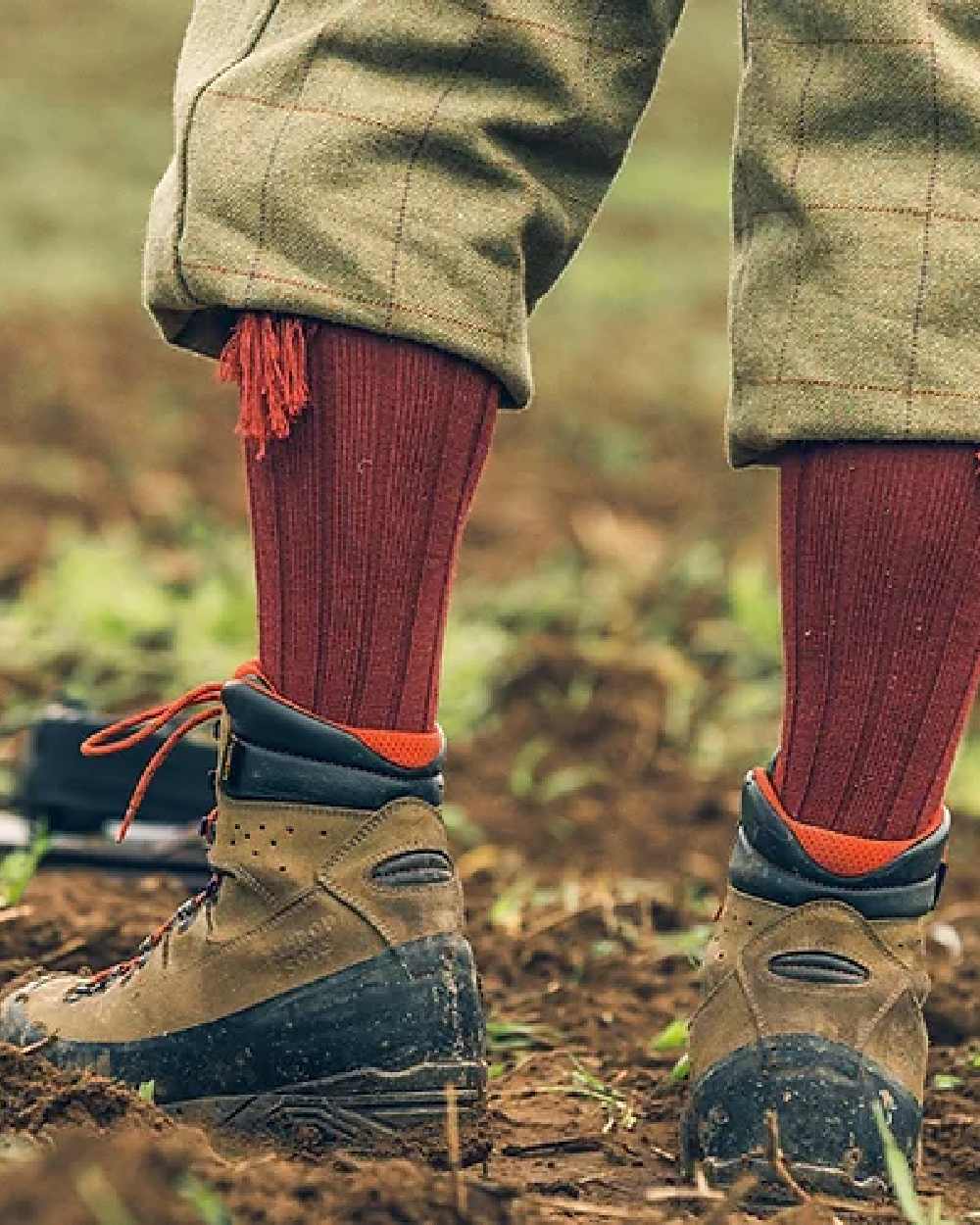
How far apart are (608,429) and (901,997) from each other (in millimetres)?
4846

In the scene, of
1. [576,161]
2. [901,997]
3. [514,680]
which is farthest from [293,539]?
[514,680]

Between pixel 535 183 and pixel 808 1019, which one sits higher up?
pixel 535 183

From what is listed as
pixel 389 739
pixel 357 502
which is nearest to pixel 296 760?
pixel 389 739

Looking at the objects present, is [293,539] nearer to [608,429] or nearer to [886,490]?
[886,490]

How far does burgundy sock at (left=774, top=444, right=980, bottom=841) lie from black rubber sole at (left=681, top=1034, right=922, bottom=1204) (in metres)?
0.19

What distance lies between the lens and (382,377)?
164 cm

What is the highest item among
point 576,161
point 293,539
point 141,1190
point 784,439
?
point 576,161

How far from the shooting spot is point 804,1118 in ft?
5.50

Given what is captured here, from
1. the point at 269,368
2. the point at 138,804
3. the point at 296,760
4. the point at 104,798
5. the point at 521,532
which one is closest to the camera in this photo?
the point at 269,368

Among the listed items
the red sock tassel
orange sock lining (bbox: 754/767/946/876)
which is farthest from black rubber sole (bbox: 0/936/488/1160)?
the red sock tassel

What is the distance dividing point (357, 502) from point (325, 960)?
1.25 ft

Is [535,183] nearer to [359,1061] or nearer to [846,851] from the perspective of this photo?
[846,851]

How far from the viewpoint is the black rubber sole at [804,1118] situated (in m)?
1.67

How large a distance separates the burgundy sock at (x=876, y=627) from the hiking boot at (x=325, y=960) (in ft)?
1.06
